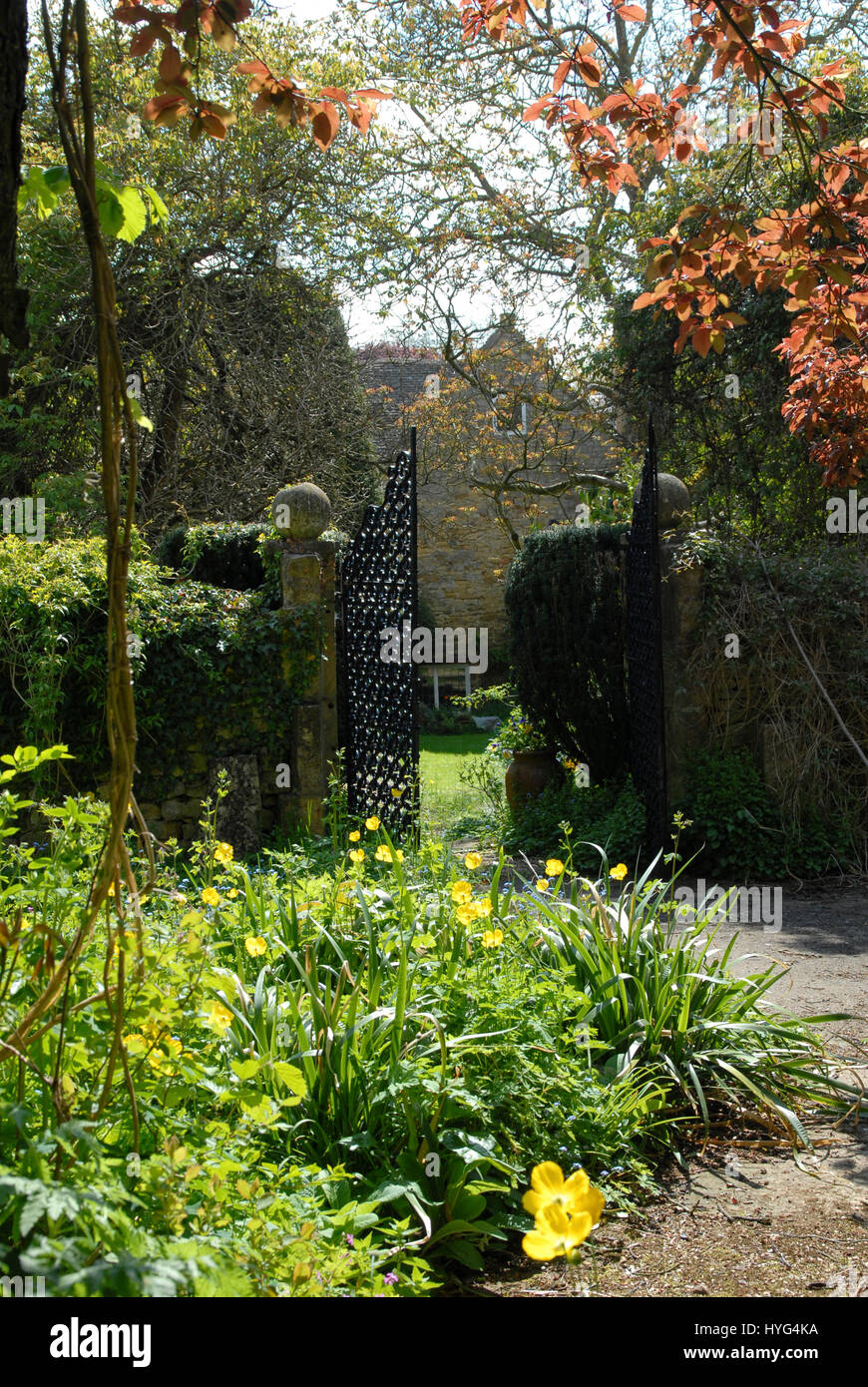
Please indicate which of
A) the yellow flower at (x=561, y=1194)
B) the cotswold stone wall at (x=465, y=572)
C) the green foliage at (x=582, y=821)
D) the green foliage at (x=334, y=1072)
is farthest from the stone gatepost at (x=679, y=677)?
the cotswold stone wall at (x=465, y=572)

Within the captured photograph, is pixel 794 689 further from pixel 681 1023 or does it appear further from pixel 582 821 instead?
pixel 681 1023

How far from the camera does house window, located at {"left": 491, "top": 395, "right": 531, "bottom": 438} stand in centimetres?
1252

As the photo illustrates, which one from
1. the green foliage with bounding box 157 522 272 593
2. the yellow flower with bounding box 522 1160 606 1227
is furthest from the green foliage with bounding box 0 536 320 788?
the yellow flower with bounding box 522 1160 606 1227

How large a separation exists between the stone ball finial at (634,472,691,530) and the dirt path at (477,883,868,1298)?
13.4ft

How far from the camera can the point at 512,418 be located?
12.7m

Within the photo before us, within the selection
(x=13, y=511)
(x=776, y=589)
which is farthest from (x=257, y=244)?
(x=776, y=589)

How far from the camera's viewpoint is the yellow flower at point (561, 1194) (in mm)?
1178

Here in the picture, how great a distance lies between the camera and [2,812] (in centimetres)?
210

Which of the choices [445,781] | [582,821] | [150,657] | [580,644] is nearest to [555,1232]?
[150,657]

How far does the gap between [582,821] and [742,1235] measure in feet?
15.4

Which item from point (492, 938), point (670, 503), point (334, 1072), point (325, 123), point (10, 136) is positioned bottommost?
point (334, 1072)

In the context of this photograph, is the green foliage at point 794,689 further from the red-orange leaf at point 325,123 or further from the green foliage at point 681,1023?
the red-orange leaf at point 325,123

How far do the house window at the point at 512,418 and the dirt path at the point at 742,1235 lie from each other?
33.0 ft

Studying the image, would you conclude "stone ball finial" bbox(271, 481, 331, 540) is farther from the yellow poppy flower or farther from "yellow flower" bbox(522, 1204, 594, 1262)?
"yellow flower" bbox(522, 1204, 594, 1262)
